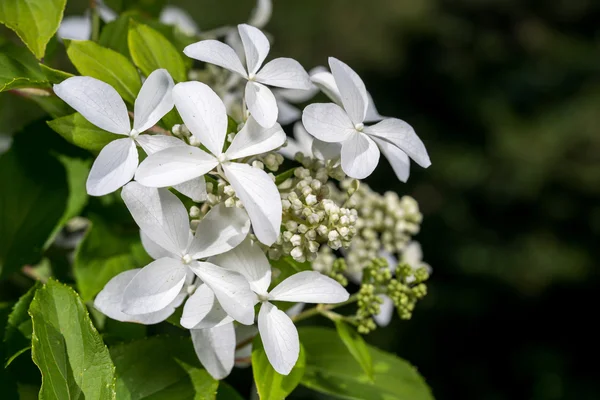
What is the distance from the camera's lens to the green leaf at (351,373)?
0.67 metres

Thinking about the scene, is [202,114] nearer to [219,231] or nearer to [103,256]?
[219,231]

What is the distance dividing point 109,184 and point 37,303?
0.35ft

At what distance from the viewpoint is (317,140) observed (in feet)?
1.82

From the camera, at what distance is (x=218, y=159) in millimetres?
484

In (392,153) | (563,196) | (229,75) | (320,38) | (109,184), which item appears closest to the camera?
(109,184)

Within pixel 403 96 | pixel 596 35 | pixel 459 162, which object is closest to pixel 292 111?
pixel 459 162

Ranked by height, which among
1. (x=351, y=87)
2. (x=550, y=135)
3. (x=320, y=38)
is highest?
(x=351, y=87)

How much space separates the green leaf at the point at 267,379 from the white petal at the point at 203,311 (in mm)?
66

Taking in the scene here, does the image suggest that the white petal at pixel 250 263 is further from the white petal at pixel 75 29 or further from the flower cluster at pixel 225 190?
the white petal at pixel 75 29

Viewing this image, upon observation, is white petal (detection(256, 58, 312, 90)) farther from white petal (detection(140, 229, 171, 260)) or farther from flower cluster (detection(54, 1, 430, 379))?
white petal (detection(140, 229, 171, 260))

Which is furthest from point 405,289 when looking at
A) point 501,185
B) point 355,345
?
point 501,185

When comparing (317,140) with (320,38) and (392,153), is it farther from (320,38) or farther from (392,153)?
(320,38)

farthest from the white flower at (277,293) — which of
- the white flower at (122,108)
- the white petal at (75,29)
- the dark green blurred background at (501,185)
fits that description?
the dark green blurred background at (501,185)

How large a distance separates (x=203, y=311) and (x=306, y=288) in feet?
0.28
